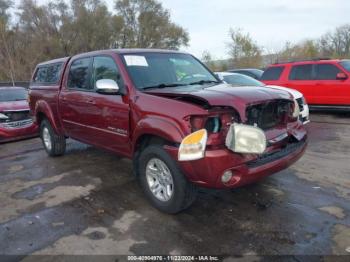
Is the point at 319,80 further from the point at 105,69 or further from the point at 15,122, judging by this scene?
the point at 15,122

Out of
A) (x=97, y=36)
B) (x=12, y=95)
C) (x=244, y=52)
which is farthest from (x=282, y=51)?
(x=12, y=95)

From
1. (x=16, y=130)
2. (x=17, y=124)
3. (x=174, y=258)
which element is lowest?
(x=174, y=258)

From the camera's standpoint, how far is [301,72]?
11.0 metres

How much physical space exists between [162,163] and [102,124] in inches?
54.9

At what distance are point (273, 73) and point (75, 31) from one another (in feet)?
107

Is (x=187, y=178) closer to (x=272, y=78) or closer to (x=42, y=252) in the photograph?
(x=42, y=252)

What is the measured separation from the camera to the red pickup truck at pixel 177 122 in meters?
3.31

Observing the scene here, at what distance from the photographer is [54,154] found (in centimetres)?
679

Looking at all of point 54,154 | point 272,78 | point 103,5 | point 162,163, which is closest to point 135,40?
point 103,5

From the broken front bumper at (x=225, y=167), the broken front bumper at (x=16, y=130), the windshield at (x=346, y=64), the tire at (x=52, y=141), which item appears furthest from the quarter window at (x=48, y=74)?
the windshield at (x=346, y=64)

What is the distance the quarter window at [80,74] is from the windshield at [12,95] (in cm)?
478

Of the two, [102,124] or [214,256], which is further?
[102,124]

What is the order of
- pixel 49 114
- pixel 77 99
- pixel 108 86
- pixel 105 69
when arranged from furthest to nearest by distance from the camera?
pixel 49 114, pixel 77 99, pixel 105 69, pixel 108 86

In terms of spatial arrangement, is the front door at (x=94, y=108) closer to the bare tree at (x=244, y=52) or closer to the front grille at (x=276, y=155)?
the front grille at (x=276, y=155)
